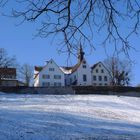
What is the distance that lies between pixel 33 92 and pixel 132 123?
1179 inches

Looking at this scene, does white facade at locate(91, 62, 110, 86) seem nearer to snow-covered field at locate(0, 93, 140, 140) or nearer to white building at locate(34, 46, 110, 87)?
white building at locate(34, 46, 110, 87)

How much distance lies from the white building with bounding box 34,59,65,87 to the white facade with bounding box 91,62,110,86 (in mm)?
7923

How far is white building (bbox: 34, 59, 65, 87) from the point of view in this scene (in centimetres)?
9481

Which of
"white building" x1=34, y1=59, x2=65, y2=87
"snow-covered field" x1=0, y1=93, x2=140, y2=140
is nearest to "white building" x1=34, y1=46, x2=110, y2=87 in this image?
"white building" x1=34, y1=59, x2=65, y2=87

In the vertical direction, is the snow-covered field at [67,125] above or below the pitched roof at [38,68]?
below

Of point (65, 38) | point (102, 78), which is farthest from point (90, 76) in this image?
point (65, 38)

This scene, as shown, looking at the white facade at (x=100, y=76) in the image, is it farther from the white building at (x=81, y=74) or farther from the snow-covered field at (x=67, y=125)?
the snow-covered field at (x=67, y=125)

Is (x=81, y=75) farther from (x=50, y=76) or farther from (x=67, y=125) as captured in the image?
(x=67, y=125)

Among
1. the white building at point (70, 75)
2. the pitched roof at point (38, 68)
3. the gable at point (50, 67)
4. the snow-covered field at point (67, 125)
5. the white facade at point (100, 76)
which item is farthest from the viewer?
the pitched roof at point (38, 68)

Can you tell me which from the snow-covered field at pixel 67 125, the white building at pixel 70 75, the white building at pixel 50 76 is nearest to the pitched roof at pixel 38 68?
the white building at pixel 70 75

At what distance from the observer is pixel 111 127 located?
86.0 feet

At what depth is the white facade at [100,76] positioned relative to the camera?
99.4 meters

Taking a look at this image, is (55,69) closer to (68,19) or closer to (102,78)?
(102,78)

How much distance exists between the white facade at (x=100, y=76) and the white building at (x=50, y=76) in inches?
312
